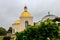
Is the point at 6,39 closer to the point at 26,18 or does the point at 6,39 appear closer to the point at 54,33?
the point at 26,18

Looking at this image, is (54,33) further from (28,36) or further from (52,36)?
(28,36)

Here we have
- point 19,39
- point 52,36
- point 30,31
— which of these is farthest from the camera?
point 19,39

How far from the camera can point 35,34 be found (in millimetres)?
31234

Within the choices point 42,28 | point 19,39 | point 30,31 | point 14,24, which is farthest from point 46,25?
point 14,24

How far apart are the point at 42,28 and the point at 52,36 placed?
59.0 inches

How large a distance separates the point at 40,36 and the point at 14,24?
3321cm

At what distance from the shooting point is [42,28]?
30.6 m

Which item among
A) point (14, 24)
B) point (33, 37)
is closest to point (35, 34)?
point (33, 37)

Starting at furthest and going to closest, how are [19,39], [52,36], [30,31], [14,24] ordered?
[14,24] → [19,39] → [30,31] → [52,36]

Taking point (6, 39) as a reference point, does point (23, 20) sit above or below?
→ above

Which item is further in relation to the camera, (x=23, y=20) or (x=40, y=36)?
(x=23, y=20)

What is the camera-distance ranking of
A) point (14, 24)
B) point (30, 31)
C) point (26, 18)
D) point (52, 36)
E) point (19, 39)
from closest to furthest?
point (52, 36) → point (30, 31) → point (19, 39) → point (26, 18) → point (14, 24)

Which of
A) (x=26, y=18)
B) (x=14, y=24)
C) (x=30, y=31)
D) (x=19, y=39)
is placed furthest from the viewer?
(x=14, y=24)

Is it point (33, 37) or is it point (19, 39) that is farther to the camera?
point (19, 39)
